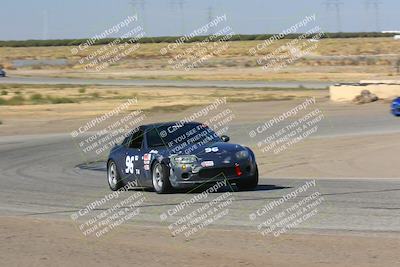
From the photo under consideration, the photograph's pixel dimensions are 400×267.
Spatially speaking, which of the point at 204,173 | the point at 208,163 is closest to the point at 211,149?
the point at 208,163

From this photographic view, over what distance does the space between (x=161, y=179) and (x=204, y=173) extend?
32.3 inches

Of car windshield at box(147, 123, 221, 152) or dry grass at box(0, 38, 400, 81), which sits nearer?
car windshield at box(147, 123, 221, 152)

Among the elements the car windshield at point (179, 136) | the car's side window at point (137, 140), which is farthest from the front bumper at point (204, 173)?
the car's side window at point (137, 140)

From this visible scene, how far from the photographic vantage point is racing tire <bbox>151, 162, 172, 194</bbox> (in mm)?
16031

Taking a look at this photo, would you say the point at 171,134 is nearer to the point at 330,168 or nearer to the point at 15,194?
the point at 15,194

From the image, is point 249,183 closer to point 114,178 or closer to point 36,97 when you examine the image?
point 114,178

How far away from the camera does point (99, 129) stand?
39500mm

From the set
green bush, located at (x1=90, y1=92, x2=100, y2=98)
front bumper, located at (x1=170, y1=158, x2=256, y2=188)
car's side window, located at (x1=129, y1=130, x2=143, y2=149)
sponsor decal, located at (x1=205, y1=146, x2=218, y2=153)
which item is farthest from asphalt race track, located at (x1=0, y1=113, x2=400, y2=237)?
green bush, located at (x1=90, y1=92, x2=100, y2=98)

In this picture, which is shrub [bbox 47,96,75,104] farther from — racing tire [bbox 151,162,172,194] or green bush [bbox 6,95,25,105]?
racing tire [bbox 151,162,172,194]

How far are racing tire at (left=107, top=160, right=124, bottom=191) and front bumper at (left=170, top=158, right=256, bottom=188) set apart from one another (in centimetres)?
234

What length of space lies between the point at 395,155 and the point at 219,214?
11.9 meters

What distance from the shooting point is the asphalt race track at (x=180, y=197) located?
1198 centimetres

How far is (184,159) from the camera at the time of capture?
52.1ft

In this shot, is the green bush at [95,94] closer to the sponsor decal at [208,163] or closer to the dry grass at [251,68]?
the dry grass at [251,68]
